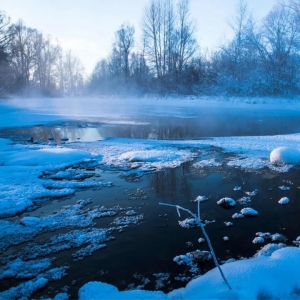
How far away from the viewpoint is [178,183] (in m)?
5.29

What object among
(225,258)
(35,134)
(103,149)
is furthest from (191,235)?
(35,134)

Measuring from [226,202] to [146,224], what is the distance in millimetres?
1343

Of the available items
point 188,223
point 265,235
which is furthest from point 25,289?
point 265,235

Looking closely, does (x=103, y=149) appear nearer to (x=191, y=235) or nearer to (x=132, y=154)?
(x=132, y=154)

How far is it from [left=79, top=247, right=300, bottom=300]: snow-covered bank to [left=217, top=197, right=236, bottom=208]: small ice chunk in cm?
159

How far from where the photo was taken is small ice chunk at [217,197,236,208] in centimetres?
425

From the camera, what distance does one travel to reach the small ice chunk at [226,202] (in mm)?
4250

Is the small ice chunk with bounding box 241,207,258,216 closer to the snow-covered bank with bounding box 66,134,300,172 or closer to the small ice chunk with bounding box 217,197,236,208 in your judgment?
the small ice chunk with bounding box 217,197,236,208

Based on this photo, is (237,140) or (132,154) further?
(237,140)

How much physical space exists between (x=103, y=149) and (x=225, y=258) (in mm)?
5711

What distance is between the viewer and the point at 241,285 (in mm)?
2291

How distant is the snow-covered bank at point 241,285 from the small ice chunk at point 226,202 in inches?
62.5

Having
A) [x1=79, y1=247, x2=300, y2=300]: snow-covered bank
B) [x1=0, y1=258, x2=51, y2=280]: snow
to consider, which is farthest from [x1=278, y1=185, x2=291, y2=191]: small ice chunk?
[x1=0, y1=258, x2=51, y2=280]: snow

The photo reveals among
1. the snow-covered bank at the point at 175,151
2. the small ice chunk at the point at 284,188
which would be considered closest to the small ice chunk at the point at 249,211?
the small ice chunk at the point at 284,188
